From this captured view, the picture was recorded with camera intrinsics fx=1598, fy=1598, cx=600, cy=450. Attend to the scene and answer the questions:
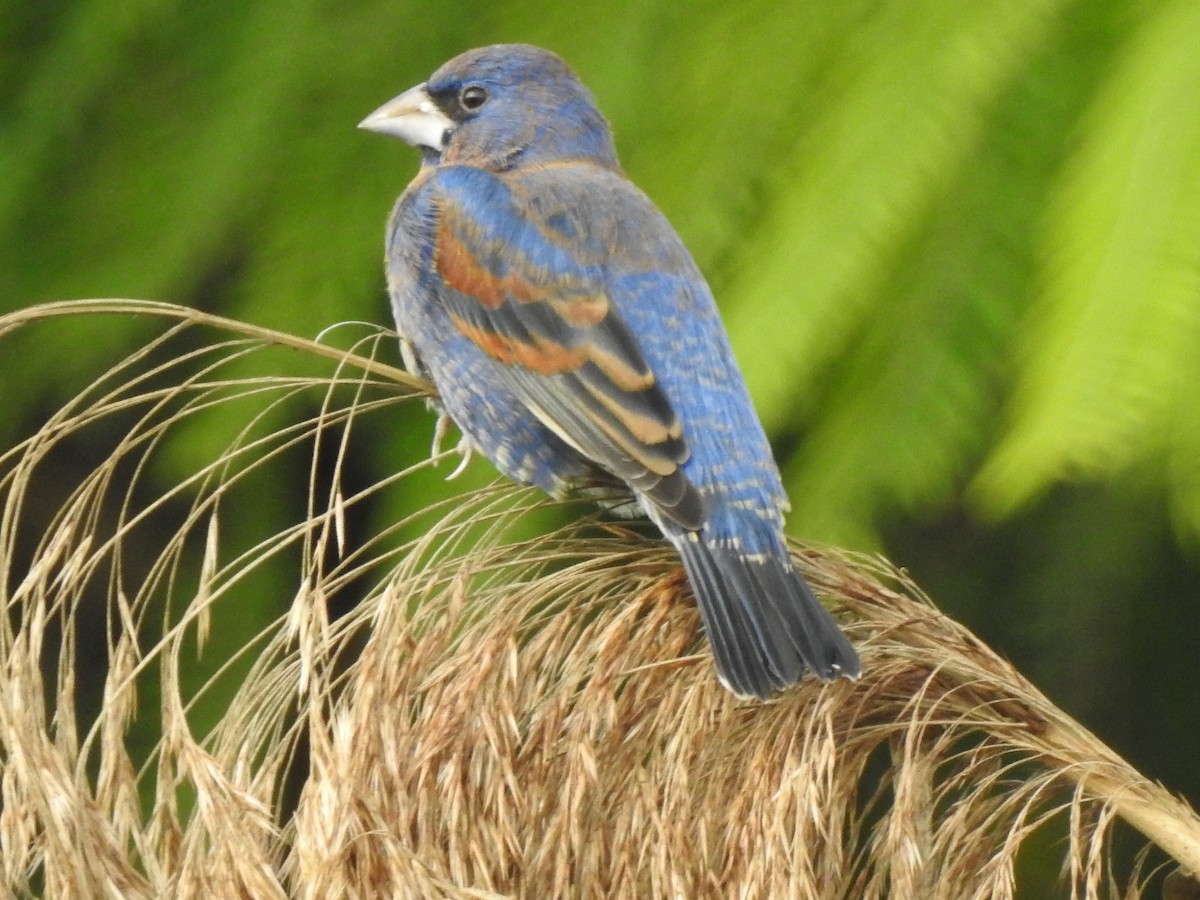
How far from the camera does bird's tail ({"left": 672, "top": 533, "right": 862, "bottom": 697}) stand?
6.31 ft

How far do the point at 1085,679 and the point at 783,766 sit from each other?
1.74 m

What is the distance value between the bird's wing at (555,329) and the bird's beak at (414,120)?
Answer: 0.54 feet

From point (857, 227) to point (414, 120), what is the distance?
1.20 m

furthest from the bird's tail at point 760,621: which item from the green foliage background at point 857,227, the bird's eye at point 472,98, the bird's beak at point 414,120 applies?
the bird's eye at point 472,98

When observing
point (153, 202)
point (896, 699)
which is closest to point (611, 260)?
point (153, 202)

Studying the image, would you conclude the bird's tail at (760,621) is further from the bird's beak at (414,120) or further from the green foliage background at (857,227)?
the bird's beak at (414,120)

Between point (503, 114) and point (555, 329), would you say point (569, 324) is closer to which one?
point (555, 329)

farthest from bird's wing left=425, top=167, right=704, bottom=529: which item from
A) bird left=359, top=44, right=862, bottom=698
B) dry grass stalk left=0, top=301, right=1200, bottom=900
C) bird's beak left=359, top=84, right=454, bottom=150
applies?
dry grass stalk left=0, top=301, right=1200, bottom=900

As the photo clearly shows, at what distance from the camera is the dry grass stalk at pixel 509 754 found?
1.64 m

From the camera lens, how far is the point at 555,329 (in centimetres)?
278

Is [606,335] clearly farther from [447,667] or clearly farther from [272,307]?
[447,667]

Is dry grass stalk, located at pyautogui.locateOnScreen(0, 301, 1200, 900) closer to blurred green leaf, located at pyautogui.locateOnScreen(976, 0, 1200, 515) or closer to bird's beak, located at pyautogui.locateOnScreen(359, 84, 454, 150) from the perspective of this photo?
blurred green leaf, located at pyautogui.locateOnScreen(976, 0, 1200, 515)

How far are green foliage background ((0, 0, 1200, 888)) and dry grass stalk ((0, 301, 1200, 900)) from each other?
0.37 meters

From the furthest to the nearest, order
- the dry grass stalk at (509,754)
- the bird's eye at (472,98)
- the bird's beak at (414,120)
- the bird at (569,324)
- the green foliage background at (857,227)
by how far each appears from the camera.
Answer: the bird's eye at (472,98), the bird's beak at (414,120), the bird at (569,324), the green foliage background at (857,227), the dry grass stalk at (509,754)
